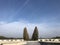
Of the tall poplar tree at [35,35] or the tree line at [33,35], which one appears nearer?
the tall poplar tree at [35,35]

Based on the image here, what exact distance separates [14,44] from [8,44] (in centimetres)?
115

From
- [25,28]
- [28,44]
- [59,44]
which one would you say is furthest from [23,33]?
[59,44]

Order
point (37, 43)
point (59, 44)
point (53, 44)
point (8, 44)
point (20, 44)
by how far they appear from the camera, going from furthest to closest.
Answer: point (37, 43) < point (20, 44) < point (8, 44) < point (53, 44) < point (59, 44)

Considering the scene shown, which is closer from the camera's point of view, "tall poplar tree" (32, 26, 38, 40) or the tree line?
"tall poplar tree" (32, 26, 38, 40)

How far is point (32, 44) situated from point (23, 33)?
10517mm

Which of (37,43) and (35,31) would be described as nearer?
(37,43)

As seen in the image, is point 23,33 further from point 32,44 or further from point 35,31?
point 32,44

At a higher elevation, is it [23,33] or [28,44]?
[23,33]

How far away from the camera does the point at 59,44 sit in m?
15.6

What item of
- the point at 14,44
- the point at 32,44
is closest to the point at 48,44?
the point at 14,44

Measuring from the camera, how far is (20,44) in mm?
24750

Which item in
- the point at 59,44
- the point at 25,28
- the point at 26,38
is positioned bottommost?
the point at 59,44

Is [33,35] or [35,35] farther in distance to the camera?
[33,35]

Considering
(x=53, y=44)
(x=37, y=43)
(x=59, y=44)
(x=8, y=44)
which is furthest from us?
(x=37, y=43)
